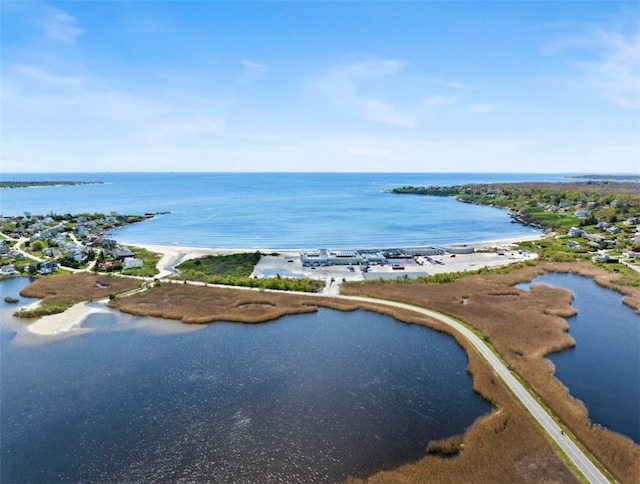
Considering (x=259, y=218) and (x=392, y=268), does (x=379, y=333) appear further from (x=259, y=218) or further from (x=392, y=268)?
(x=259, y=218)

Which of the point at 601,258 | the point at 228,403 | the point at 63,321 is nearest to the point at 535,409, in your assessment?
the point at 228,403

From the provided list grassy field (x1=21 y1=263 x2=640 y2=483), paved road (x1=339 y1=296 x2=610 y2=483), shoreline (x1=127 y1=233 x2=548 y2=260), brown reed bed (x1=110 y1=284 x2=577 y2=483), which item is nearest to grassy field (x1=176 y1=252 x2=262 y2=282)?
shoreline (x1=127 y1=233 x2=548 y2=260)

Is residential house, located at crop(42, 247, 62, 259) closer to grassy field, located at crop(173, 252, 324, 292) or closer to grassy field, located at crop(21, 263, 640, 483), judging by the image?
grassy field, located at crop(21, 263, 640, 483)

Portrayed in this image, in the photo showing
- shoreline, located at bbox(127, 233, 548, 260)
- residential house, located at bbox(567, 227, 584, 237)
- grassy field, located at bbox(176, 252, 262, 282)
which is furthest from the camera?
residential house, located at bbox(567, 227, 584, 237)

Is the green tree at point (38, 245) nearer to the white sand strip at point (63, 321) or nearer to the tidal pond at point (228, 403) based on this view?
the white sand strip at point (63, 321)

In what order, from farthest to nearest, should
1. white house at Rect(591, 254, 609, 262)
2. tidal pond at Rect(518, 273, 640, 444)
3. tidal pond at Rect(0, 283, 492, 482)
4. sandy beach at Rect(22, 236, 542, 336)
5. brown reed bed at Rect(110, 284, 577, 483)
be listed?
white house at Rect(591, 254, 609, 262)
sandy beach at Rect(22, 236, 542, 336)
tidal pond at Rect(518, 273, 640, 444)
tidal pond at Rect(0, 283, 492, 482)
brown reed bed at Rect(110, 284, 577, 483)

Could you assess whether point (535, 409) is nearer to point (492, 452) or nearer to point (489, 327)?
point (492, 452)

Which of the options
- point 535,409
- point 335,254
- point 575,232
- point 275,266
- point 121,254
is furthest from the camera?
point 575,232
